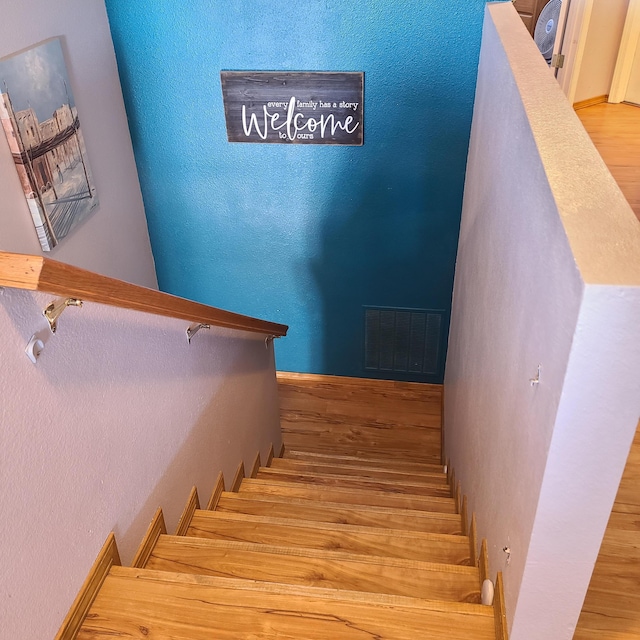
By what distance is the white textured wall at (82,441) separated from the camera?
4.22 ft

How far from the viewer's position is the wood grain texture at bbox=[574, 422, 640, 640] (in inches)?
62.8

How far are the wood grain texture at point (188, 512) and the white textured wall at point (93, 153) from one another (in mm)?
1309

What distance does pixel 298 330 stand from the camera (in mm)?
4367

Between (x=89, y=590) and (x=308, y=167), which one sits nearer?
(x=89, y=590)

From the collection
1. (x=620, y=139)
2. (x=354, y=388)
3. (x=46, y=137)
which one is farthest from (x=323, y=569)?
(x=620, y=139)

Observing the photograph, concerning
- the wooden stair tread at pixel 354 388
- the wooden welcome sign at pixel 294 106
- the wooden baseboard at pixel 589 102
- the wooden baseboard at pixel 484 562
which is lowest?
the wooden stair tread at pixel 354 388

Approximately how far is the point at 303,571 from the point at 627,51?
4.07 meters

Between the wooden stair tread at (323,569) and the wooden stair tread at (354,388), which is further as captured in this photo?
the wooden stair tread at (354,388)

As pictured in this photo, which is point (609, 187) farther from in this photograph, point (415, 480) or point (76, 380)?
point (415, 480)

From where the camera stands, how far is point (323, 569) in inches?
71.3

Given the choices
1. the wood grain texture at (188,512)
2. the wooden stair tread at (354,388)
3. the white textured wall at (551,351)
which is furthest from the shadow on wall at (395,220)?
the wood grain texture at (188,512)

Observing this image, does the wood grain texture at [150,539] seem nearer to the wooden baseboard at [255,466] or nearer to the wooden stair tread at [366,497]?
the wooden stair tread at [366,497]

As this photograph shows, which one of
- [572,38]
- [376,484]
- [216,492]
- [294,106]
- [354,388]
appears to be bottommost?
[354,388]

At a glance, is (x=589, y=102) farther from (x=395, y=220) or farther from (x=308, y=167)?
(x=308, y=167)
